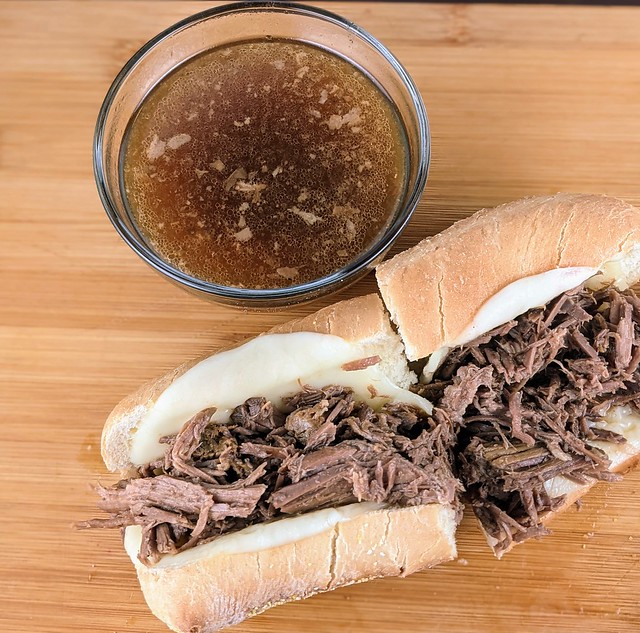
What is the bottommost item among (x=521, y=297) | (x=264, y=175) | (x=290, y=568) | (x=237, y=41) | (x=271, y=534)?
(x=290, y=568)

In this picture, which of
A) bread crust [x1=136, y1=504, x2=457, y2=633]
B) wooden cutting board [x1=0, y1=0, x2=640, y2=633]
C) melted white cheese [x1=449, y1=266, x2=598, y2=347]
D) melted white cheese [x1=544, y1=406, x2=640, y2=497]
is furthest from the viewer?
wooden cutting board [x1=0, y1=0, x2=640, y2=633]

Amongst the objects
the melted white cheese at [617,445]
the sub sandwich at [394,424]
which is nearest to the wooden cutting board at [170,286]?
the melted white cheese at [617,445]

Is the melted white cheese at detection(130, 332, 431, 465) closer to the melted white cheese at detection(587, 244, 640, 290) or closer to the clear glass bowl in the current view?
the clear glass bowl

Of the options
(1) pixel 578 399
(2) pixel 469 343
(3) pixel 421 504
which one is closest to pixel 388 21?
(2) pixel 469 343

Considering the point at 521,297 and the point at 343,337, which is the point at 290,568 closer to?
the point at 343,337

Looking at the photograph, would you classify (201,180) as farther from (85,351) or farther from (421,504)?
(421,504)

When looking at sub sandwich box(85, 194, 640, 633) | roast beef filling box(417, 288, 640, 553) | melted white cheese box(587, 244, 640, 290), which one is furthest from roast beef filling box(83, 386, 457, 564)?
melted white cheese box(587, 244, 640, 290)

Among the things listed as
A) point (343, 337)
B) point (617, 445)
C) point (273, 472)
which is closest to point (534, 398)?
point (617, 445)
